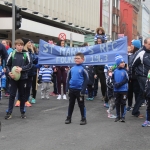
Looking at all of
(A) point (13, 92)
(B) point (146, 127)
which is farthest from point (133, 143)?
(A) point (13, 92)

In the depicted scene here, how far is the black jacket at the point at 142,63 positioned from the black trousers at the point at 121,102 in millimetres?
640

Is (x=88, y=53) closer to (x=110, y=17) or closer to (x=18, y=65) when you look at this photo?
(x=18, y=65)

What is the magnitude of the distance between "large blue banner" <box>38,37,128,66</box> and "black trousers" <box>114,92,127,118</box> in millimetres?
2159

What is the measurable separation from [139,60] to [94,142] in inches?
108

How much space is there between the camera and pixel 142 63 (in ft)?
26.8

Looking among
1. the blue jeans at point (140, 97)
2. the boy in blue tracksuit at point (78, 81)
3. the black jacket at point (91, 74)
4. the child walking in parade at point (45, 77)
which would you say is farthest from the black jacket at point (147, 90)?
the child walking in parade at point (45, 77)

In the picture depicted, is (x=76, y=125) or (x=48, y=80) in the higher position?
(x=48, y=80)

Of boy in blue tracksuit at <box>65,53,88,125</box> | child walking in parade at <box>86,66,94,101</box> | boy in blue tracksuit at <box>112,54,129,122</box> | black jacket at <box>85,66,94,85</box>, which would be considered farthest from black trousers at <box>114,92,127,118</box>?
black jacket at <box>85,66,94,85</box>

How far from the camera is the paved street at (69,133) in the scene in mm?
5945

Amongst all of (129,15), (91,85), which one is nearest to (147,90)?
(91,85)

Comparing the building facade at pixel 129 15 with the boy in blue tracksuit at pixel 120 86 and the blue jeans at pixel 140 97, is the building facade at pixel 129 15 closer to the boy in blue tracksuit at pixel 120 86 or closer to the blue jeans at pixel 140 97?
the blue jeans at pixel 140 97

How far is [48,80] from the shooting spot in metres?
12.5

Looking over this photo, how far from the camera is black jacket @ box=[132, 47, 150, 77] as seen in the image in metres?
8.05

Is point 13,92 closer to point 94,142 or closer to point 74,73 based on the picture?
point 74,73
